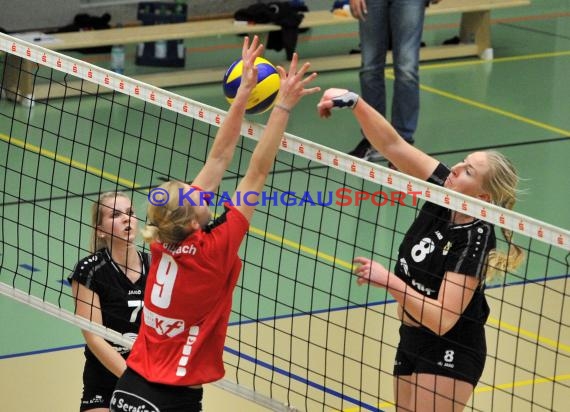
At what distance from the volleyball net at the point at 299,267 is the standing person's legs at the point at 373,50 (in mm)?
716

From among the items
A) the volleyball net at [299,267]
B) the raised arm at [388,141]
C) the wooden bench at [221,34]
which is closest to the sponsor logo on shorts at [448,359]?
the volleyball net at [299,267]

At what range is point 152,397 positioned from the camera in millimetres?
A: 4277

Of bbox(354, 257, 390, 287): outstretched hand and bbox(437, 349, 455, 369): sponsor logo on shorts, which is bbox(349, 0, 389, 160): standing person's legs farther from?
bbox(354, 257, 390, 287): outstretched hand

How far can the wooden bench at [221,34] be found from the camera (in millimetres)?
11589

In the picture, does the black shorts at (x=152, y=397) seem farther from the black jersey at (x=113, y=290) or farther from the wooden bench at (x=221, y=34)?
the wooden bench at (x=221, y=34)

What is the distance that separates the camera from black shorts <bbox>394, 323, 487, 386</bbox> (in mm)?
4668

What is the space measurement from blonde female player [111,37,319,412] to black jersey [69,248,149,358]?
29.5 inches

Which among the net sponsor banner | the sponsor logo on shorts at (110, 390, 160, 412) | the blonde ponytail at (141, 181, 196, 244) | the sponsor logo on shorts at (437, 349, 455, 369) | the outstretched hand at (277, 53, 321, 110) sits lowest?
the sponsor logo on shorts at (110, 390, 160, 412)

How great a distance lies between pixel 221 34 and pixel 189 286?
27.2 feet

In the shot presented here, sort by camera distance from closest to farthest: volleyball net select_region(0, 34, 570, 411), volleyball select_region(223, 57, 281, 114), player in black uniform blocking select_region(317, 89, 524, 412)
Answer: player in black uniform blocking select_region(317, 89, 524, 412) → volleyball select_region(223, 57, 281, 114) → volleyball net select_region(0, 34, 570, 411)

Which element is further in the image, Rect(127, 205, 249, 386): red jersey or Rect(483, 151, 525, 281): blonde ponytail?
Rect(483, 151, 525, 281): blonde ponytail

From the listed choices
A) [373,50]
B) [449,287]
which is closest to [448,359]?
[449,287]

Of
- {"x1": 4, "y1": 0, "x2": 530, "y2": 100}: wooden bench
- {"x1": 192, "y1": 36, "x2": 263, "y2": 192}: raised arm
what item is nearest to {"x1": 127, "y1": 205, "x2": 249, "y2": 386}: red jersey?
A: {"x1": 192, "y1": 36, "x2": 263, "y2": 192}: raised arm

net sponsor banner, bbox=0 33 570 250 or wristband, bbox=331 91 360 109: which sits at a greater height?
wristband, bbox=331 91 360 109
